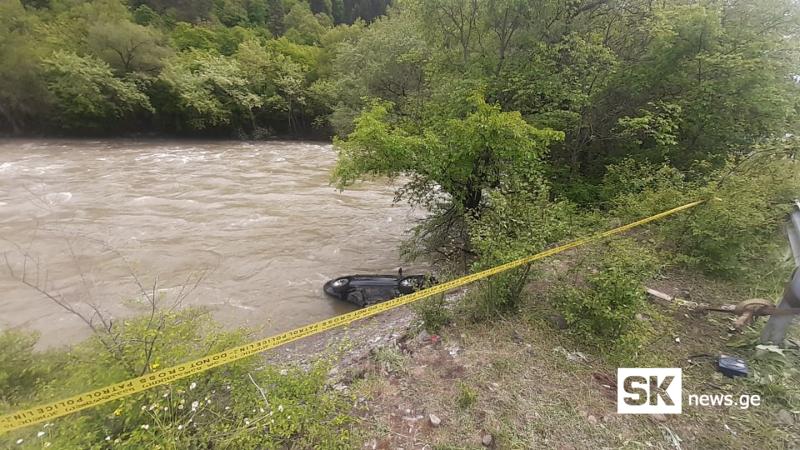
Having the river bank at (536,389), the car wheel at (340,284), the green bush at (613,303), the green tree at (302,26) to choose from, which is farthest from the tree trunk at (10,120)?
the green bush at (613,303)

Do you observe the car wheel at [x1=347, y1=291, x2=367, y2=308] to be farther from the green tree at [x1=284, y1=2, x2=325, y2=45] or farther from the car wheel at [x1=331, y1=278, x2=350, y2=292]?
the green tree at [x1=284, y1=2, x2=325, y2=45]

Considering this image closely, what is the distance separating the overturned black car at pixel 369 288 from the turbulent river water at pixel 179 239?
0.32 m

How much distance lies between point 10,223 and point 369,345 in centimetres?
1205

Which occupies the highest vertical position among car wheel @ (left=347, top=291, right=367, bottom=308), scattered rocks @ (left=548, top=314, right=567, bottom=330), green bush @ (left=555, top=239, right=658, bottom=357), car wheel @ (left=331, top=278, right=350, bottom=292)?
green bush @ (left=555, top=239, right=658, bottom=357)

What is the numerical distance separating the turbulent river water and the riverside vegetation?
1164 millimetres

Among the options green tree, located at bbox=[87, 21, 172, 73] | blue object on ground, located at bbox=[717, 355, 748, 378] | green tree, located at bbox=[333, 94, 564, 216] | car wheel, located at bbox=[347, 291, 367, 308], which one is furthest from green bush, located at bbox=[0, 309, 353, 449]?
green tree, located at bbox=[87, 21, 172, 73]

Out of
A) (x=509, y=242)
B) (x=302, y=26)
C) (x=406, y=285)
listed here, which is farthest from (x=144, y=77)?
(x=302, y=26)

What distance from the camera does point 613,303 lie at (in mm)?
3238

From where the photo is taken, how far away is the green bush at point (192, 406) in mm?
2146

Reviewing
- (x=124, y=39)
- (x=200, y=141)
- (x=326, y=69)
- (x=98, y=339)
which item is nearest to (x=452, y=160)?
(x=98, y=339)

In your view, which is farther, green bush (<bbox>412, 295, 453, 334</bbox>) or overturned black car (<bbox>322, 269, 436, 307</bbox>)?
overturned black car (<bbox>322, 269, 436, 307</bbox>)

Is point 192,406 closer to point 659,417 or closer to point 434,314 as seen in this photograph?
point 434,314

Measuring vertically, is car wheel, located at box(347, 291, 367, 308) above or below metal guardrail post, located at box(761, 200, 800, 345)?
below

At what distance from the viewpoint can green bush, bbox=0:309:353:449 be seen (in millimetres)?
2146
